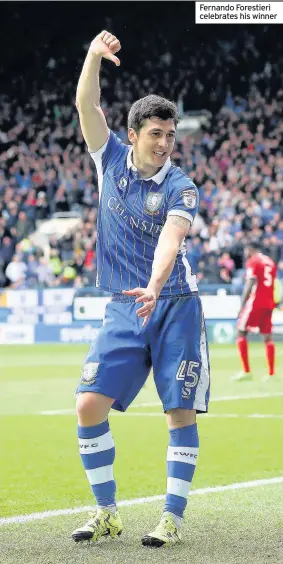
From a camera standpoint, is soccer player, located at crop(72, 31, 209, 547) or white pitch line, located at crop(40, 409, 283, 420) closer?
soccer player, located at crop(72, 31, 209, 547)

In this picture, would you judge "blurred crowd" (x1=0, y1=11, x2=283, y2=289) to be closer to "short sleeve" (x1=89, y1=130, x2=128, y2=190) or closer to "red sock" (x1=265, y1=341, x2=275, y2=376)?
"red sock" (x1=265, y1=341, x2=275, y2=376)

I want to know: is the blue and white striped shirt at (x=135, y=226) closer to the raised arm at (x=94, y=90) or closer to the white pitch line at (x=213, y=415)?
the raised arm at (x=94, y=90)

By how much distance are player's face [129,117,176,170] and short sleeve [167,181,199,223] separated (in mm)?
189

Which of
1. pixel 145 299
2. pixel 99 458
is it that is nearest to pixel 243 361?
pixel 99 458

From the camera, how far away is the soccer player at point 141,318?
530 cm

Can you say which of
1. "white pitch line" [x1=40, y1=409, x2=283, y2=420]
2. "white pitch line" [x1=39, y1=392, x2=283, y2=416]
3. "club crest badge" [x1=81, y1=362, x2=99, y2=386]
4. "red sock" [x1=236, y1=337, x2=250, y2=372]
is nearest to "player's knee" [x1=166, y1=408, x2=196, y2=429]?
"club crest badge" [x1=81, y1=362, x2=99, y2=386]

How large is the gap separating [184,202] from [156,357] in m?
0.81

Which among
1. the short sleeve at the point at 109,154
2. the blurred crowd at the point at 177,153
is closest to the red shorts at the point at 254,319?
the blurred crowd at the point at 177,153

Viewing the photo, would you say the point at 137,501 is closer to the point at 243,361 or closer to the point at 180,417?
the point at 180,417

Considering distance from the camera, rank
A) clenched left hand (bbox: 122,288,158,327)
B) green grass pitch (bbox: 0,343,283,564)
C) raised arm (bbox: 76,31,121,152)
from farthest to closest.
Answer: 1. raised arm (bbox: 76,31,121,152)
2. green grass pitch (bbox: 0,343,283,564)
3. clenched left hand (bbox: 122,288,158,327)

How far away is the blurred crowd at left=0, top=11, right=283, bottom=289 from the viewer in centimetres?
2562

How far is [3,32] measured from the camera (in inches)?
1446

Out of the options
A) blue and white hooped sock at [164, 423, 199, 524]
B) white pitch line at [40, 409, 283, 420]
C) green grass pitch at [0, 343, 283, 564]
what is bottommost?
white pitch line at [40, 409, 283, 420]

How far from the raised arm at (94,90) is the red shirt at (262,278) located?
35.5ft
